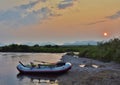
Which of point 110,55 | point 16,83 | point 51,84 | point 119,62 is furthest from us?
point 110,55

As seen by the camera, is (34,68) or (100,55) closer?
(34,68)

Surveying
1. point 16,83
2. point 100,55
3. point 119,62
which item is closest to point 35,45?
point 100,55

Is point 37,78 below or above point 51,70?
below

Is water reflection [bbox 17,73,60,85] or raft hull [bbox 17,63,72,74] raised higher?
raft hull [bbox 17,63,72,74]

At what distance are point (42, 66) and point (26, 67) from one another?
2991mm

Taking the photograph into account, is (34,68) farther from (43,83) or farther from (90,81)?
(90,81)

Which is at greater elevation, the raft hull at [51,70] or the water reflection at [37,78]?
Result: the raft hull at [51,70]

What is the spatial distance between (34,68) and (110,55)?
19258 mm

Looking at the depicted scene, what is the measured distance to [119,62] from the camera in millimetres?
52500

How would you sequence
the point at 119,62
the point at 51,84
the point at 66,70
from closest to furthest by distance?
1. the point at 51,84
2. the point at 66,70
3. the point at 119,62

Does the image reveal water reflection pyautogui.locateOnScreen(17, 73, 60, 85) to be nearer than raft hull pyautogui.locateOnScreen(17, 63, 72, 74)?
Yes

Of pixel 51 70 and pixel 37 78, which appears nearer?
pixel 37 78

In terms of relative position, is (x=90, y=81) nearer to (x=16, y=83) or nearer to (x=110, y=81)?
(x=110, y=81)

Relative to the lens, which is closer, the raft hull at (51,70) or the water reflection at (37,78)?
the water reflection at (37,78)
